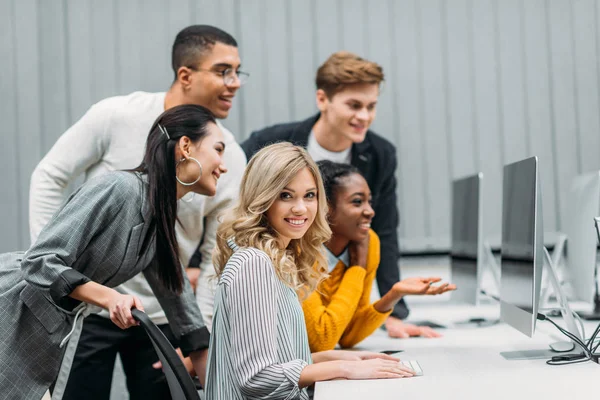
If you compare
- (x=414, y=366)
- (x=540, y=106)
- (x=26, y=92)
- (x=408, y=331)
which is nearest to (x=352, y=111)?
(x=408, y=331)

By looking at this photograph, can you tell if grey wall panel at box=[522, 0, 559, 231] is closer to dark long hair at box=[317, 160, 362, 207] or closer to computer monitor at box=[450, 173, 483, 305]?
computer monitor at box=[450, 173, 483, 305]

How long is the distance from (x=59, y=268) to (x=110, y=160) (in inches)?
29.9

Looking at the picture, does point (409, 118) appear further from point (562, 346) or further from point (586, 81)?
point (562, 346)

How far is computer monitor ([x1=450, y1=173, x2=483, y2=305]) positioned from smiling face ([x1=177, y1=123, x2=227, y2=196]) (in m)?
1.18

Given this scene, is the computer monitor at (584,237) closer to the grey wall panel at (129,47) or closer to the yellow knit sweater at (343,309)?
the yellow knit sweater at (343,309)

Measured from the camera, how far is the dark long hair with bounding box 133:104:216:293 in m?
1.68

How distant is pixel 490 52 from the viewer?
12.2ft

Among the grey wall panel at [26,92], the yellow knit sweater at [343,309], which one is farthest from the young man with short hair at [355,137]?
the grey wall panel at [26,92]

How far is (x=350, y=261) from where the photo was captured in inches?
86.9

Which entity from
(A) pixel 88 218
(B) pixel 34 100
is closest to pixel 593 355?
(A) pixel 88 218

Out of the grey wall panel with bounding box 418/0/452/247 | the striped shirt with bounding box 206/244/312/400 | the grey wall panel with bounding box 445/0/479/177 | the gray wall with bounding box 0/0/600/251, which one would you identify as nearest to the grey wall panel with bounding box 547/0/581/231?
the gray wall with bounding box 0/0/600/251

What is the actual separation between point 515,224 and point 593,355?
377 mm

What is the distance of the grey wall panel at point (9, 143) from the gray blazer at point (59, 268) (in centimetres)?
215

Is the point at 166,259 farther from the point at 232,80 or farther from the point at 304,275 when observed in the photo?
the point at 232,80
